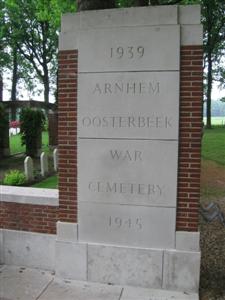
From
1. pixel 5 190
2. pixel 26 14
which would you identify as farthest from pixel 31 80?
pixel 5 190

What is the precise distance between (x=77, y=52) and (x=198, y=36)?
5.03 feet

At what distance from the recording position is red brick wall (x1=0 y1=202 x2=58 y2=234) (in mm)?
6027

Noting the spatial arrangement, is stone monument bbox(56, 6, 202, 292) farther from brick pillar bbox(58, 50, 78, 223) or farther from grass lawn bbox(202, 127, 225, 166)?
grass lawn bbox(202, 127, 225, 166)

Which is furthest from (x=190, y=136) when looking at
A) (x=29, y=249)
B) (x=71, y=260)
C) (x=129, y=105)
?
(x=29, y=249)

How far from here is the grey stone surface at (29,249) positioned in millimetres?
6062

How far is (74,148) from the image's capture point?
223 inches

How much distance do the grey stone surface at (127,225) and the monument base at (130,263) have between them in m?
0.09

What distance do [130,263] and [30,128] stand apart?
53.0ft

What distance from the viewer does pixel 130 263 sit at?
220 inches

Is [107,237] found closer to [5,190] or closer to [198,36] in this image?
[5,190]

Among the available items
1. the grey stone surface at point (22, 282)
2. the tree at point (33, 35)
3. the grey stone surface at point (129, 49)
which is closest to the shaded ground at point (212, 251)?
the grey stone surface at point (22, 282)

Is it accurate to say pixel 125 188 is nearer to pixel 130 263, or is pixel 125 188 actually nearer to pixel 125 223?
pixel 125 223

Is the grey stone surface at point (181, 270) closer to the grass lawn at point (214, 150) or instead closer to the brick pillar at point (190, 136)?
the brick pillar at point (190, 136)

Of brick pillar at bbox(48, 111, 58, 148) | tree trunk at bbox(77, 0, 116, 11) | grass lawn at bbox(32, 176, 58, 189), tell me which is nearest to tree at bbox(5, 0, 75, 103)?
brick pillar at bbox(48, 111, 58, 148)
